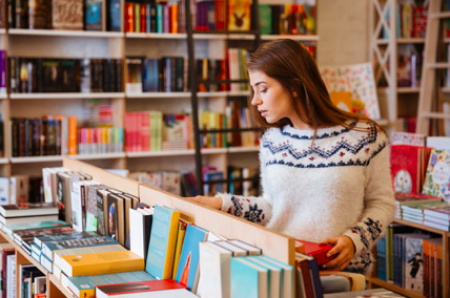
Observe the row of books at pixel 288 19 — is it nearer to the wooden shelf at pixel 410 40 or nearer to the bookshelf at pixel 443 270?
the wooden shelf at pixel 410 40

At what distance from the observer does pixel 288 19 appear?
16.5ft

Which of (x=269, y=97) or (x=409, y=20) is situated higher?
(x=409, y=20)

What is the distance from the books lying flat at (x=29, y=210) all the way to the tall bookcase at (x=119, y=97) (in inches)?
63.2

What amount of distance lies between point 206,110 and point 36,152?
1423 millimetres

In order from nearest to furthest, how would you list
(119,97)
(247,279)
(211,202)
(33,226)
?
(247,279) → (211,202) → (33,226) → (119,97)

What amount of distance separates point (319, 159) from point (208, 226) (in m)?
0.45

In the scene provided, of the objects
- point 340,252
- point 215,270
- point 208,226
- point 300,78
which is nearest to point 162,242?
point 208,226

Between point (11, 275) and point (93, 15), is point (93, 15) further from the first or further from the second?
point (11, 275)

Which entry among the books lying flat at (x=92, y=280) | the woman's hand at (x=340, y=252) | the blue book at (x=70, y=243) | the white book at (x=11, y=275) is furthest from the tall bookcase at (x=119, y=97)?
the woman's hand at (x=340, y=252)

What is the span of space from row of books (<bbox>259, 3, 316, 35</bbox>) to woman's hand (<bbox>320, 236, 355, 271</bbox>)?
3.49 m

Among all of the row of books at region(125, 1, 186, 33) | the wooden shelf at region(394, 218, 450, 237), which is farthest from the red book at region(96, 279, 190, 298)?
the row of books at region(125, 1, 186, 33)

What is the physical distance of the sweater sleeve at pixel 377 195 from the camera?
6.21 feet

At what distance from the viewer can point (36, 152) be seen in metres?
4.26

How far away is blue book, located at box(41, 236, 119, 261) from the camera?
6.63ft
